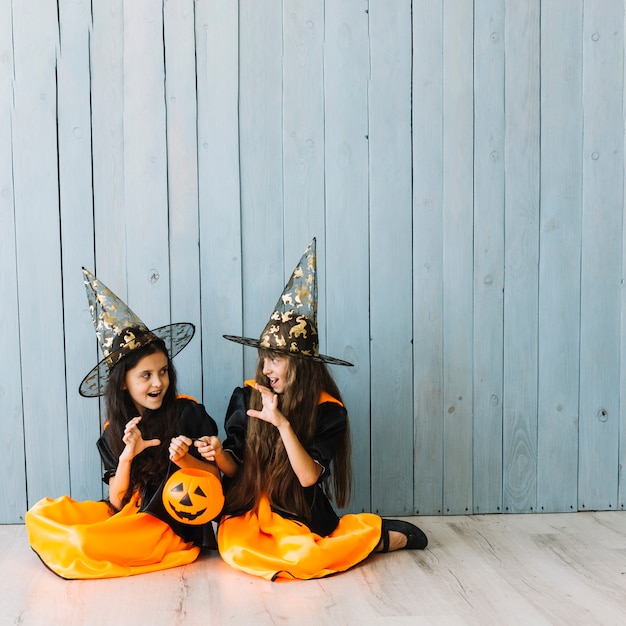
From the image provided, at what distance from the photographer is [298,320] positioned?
212 centimetres

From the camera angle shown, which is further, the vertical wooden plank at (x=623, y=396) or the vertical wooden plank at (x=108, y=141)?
the vertical wooden plank at (x=623, y=396)

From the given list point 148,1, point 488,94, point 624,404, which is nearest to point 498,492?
point 624,404

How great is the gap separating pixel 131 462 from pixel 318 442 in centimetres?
57

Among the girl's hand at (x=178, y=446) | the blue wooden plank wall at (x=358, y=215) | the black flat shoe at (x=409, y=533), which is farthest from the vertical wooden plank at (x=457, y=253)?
the girl's hand at (x=178, y=446)

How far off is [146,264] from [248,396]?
0.59m

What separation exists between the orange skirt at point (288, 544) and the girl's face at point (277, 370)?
346 mm

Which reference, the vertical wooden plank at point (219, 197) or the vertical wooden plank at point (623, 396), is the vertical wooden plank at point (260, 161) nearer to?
the vertical wooden plank at point (219, 197)

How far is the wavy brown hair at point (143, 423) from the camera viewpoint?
2.17 metres

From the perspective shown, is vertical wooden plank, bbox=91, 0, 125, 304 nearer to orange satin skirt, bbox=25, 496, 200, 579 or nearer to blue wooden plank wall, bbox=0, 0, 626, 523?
blue wooden plank wall, bbox=0, 0, 626, 523

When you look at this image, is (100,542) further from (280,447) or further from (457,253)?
(457,253)

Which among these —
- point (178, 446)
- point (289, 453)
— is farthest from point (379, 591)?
point (178, 446)

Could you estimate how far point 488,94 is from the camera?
251 cm

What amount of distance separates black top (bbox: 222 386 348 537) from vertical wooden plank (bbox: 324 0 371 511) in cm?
31

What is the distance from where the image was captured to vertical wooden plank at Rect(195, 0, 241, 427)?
8.00 feet
